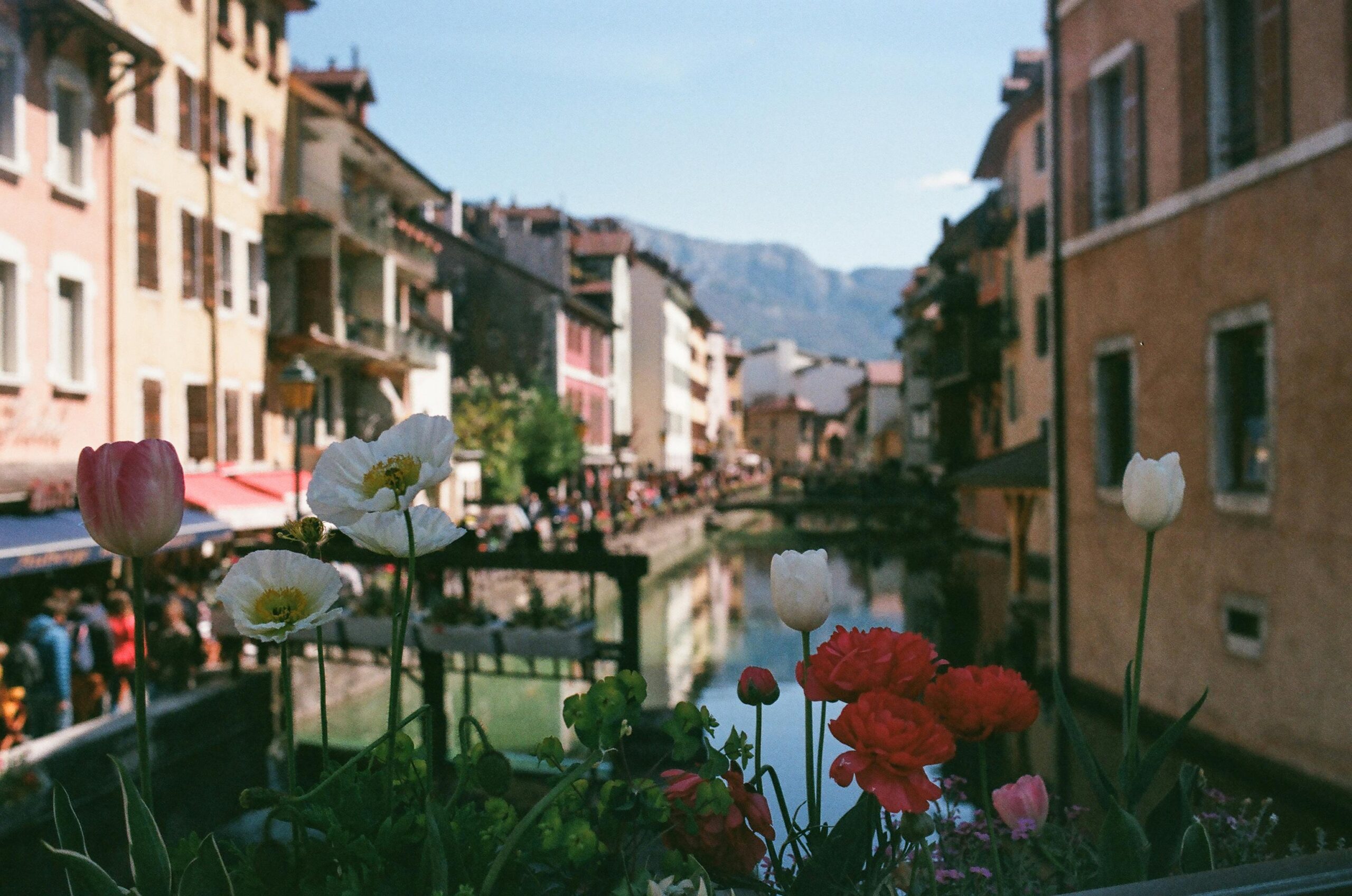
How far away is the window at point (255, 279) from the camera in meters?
19.6

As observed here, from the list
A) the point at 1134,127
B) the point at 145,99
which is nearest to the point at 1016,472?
the point at 1134,127

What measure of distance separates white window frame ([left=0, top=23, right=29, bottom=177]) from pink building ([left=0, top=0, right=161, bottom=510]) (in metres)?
0.01

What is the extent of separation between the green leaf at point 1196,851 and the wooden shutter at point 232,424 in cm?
1831

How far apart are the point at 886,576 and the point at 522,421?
10969 millimetres

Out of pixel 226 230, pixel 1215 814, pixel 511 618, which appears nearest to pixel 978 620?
pixel 511 618

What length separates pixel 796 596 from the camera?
135cm

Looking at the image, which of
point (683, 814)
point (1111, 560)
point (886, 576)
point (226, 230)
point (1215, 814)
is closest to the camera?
point (683, 814)

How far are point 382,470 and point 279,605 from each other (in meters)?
0.17

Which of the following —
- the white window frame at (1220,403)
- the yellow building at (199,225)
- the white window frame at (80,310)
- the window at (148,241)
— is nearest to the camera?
the white window frame at (1220,403)

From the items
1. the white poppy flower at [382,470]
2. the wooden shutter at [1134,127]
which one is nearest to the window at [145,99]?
the wooden shutter at [1134,127]

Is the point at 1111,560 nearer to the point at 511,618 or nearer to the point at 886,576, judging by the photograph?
the point at 511,618

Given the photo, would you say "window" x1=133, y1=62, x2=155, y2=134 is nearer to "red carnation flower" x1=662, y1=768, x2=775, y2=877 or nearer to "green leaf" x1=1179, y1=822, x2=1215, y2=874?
"red carnation flower" x1=662, y1=768, x2=775, y2=877

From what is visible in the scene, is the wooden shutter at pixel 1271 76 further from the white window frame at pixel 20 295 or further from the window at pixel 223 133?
the window at pixel 223 133

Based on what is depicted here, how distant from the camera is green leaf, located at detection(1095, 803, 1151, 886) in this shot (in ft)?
3.86
